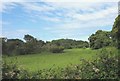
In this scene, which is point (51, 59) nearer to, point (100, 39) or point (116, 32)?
point (100, 39)

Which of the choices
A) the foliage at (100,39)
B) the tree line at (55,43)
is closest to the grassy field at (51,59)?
the tree line at (55,43)

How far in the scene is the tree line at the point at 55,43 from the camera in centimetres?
Answer: 629

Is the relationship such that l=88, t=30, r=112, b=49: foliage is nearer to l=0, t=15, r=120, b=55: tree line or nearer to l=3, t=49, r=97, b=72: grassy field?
l=0, t=15, r=120, b=55: tree line

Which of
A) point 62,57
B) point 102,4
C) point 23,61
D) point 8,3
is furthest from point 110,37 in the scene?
point 8,3

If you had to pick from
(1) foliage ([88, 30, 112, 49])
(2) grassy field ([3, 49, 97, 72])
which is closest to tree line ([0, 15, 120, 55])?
(1) foliage ([88, 30, 112, 49])

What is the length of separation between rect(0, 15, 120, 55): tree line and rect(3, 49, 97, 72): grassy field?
177mm

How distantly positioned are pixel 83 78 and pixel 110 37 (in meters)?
2.18

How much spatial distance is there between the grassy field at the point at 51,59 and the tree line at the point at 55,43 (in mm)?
177

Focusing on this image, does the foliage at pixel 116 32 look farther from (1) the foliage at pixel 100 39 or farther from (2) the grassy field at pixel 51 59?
(2) the grassy field at pixel 51 59

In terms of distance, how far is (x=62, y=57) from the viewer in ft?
20.9

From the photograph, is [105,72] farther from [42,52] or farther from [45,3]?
[45,3]

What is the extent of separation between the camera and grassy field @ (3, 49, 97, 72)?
577 centimetres

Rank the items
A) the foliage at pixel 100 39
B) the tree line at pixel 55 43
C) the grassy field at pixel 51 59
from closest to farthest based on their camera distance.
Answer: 1. the grassy field at pixel 51 59
2. the tree line at pixel 55 43
3. the foliage at pixel 100 39

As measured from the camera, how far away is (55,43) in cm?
651
